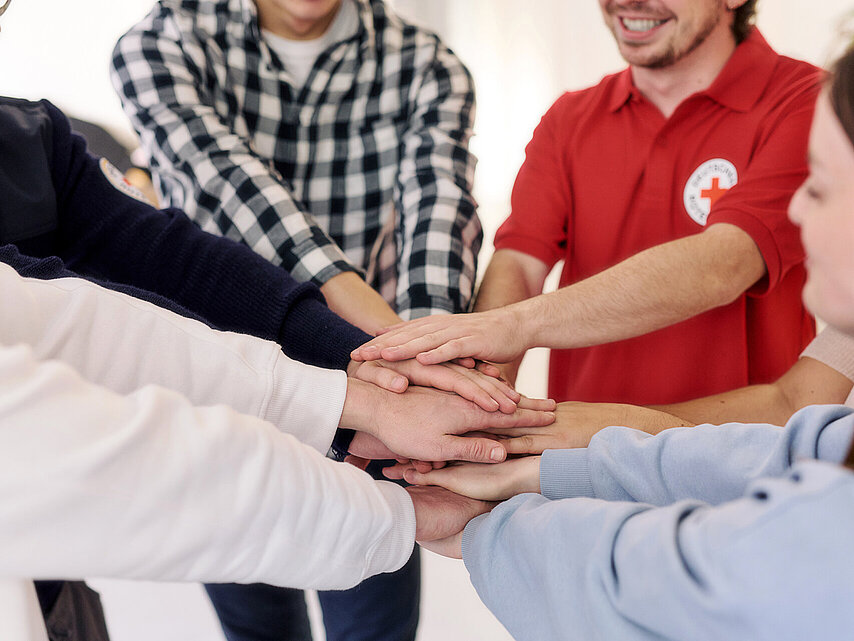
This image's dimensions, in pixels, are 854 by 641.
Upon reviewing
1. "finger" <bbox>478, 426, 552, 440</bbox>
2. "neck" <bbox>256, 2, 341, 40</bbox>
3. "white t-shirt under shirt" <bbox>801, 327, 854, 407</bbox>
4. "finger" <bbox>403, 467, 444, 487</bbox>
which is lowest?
"finger" <bbox>403, 467, 444, 487</bbox>

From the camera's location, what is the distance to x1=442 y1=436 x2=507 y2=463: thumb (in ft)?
3.25

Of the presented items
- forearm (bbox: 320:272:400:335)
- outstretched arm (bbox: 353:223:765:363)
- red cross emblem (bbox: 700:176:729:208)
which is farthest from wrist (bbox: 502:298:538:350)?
red cross emblem (bbox: 700:176:729:208)

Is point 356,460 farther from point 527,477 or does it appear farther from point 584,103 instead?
point 584,103

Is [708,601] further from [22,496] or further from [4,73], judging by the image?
[4,73]

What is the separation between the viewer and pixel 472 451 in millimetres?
994

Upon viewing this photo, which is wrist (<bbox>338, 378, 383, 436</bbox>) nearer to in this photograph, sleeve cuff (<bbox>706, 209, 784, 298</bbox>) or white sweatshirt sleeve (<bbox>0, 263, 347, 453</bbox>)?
white sweatshirt sleeve (<bbox>0, 263, 347, 453</bbox>)

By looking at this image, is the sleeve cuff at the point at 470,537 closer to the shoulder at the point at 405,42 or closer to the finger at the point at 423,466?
the finger at the point at 423,466

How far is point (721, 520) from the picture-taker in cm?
55

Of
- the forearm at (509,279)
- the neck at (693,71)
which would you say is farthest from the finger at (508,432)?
the neck at (693,71)

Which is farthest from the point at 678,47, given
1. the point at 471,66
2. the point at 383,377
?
the point at 471,66

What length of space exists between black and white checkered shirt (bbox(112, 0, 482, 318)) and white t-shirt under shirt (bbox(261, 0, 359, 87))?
14 millimetres

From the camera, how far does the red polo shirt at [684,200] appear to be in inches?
49.9

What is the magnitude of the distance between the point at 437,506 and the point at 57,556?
0.45 m

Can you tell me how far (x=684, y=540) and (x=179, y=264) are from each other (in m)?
0.88
